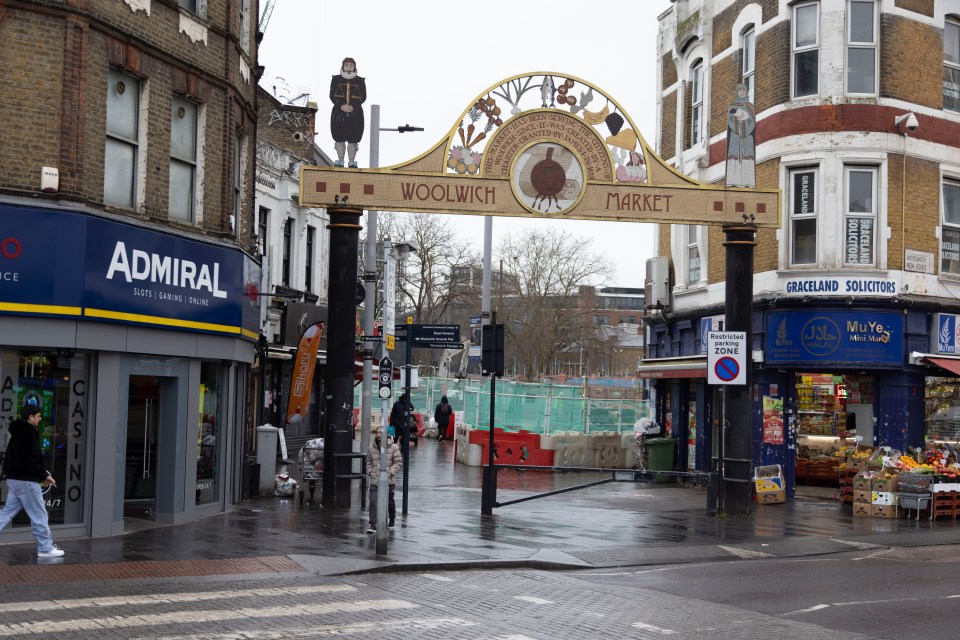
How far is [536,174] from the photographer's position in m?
19.3

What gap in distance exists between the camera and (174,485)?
17.0 meters

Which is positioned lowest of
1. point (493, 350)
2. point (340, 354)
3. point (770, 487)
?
point (770, 487)

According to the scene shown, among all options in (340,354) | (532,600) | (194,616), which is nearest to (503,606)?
(532,600)

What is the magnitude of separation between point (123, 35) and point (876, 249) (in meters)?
15.5

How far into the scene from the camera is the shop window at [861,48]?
2411cm

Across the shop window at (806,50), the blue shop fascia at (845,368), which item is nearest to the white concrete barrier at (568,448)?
the blue shop fascia at (845,368)

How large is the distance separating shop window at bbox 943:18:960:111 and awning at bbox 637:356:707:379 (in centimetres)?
766

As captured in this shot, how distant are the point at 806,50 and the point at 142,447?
15.7m

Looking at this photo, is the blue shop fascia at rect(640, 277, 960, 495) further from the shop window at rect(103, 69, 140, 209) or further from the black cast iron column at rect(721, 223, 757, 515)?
the shop window at rect(103, 69, 140, 209)

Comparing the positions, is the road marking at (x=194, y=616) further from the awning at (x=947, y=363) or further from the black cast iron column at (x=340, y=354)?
the awning at (x=947, y=363)

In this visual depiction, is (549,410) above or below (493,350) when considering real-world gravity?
below

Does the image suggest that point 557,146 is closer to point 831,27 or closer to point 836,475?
point 831,27

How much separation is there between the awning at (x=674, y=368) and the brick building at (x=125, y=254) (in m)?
11.1

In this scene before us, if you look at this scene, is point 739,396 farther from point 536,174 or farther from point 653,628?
point 653,628
